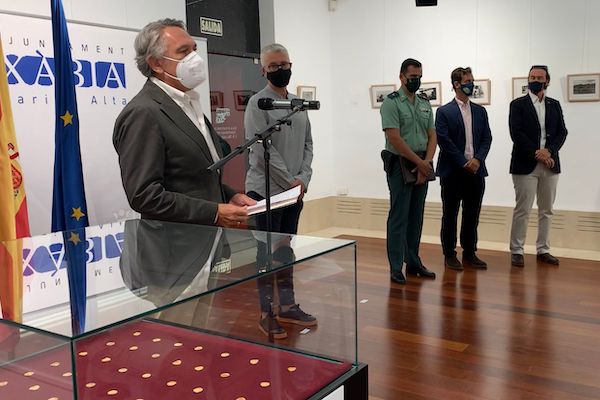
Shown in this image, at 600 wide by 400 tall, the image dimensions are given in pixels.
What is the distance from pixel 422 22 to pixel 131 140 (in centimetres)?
527

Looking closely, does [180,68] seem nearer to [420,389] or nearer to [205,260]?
[205,260]

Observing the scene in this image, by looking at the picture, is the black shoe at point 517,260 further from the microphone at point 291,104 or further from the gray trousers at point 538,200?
the microphone at point 291,104

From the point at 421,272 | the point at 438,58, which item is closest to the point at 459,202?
the point at 421,272

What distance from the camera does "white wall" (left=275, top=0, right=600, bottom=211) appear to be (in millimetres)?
5828

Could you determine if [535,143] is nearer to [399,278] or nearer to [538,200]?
[538,200]

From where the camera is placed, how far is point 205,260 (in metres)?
1.35

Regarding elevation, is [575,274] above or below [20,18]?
below

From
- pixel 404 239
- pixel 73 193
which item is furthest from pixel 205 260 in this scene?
pixel 404 239

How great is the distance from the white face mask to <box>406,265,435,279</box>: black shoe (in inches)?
126

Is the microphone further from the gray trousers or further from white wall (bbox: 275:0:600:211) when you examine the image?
white wall (bbox: 275:0:600:211)

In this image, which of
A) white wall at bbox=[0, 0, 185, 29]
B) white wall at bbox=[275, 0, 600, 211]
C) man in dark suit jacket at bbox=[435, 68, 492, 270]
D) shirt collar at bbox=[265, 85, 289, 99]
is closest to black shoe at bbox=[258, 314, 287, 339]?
shirt collar at bbox=[265, 85, 289, 99]

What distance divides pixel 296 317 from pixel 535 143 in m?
4.19

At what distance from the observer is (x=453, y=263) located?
5.16m

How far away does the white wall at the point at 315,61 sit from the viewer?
661 cm
